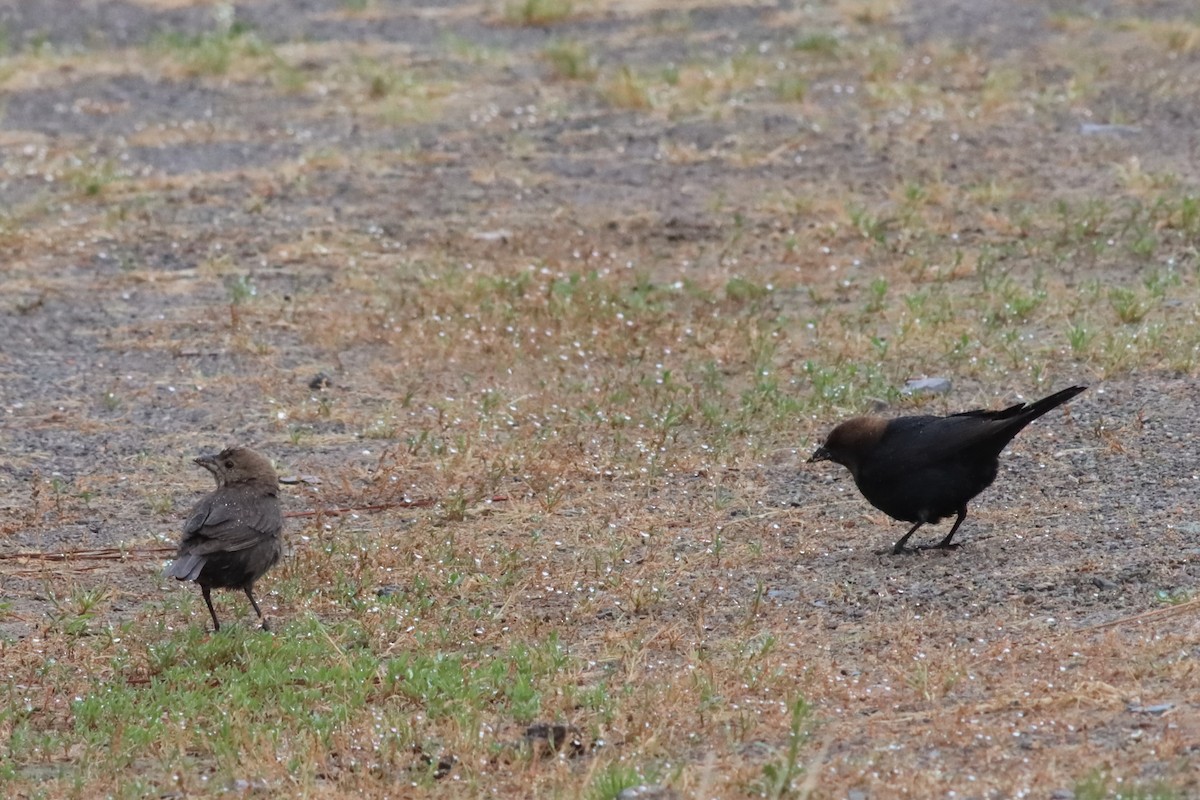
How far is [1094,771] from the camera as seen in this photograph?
4.87 m

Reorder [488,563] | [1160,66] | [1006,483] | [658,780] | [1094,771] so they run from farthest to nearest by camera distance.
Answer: [1160,66], [1006,483], [488,563], [658,780], [1094,771]

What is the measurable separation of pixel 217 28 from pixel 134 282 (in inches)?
307

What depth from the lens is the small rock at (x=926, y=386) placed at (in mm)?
9406

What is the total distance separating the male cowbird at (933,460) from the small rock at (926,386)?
5.92 feet

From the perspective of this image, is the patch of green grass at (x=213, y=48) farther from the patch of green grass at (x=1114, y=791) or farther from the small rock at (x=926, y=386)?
the patch of green grass at (x=1114, y=791)

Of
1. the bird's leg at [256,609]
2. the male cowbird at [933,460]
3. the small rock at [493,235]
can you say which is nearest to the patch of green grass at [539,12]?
the small rock at [493,235]

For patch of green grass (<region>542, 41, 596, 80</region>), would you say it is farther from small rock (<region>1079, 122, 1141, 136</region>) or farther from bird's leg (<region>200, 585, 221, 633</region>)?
bird's leg (<region>200, 585, 221, 633</region>)

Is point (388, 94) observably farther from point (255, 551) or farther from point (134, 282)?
point (255, 551)

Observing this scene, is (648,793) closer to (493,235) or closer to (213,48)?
(493,235)

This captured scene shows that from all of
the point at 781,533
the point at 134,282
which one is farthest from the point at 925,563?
the point at 134,282

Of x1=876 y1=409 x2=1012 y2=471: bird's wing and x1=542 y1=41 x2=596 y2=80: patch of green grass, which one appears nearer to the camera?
x1=876 y1=409 x2=1012 y2=471: bird's wing

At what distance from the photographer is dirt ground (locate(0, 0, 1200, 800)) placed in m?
6.12

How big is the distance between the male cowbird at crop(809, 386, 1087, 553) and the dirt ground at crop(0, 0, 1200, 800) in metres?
0.23

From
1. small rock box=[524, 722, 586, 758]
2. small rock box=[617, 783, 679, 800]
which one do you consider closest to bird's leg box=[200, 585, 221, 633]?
small rock box=[524, 722, 586, 758]
